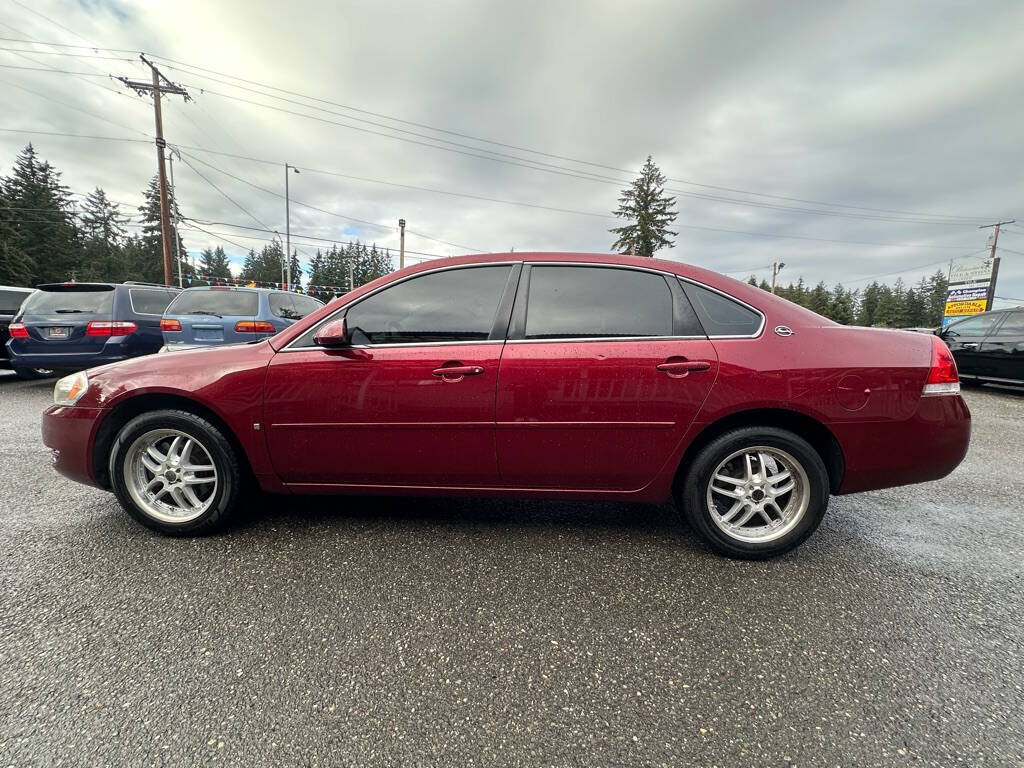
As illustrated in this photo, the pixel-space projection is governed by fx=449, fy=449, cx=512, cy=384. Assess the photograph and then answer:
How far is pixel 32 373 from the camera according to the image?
7.26 meters

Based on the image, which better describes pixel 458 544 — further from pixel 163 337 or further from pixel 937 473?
pixel 163 337

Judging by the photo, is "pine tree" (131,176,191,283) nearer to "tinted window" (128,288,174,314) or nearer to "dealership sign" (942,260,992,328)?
"tinted window" (128,288,174,314)

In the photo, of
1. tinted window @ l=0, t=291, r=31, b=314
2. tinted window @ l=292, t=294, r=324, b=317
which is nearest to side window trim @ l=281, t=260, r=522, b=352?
tinted window @ l=292, t=294, r=324, b=317

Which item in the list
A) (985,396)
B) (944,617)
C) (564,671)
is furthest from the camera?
(985,396)

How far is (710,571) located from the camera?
2219mm

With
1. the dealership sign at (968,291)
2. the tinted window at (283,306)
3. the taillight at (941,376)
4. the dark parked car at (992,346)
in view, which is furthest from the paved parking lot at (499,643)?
the dealership sign at (968,291)

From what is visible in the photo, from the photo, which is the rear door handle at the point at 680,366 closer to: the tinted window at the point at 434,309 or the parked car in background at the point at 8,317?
the tinted window at the point at 434,309

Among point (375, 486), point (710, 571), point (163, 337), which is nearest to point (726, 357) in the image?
point (710, 571)

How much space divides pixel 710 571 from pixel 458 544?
129 centimetres

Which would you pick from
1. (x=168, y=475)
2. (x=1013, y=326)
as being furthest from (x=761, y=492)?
(x=1013, y=326)

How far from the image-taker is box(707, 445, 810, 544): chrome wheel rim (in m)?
2.31

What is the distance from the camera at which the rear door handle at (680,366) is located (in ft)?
7.32

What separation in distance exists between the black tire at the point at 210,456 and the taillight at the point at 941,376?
3649 mm

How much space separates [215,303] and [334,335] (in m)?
5.98
